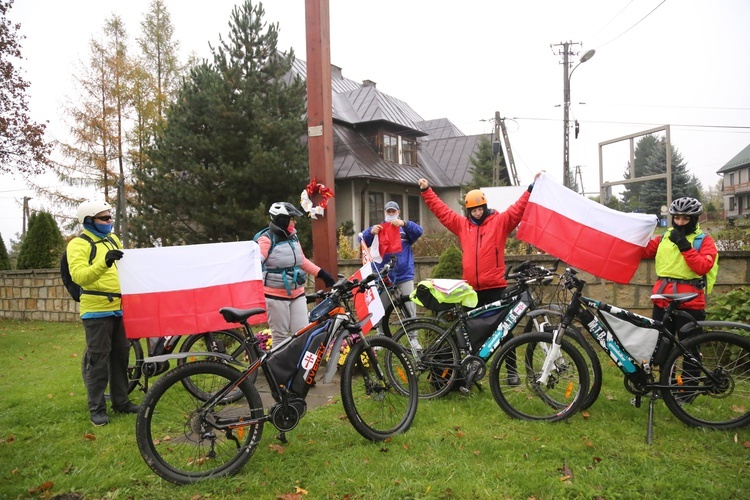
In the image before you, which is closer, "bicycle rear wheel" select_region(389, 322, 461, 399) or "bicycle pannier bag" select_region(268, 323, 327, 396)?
"bicycle pannier bag" select_region(268, 323, 327, 396)

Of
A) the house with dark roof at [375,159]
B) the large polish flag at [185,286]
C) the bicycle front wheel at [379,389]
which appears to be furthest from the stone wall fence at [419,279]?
the house with dark roof at [375,159]

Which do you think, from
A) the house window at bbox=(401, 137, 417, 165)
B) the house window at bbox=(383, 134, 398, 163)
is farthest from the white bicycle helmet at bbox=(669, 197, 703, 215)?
the house window at bbox=(401, 137, 417, 165)

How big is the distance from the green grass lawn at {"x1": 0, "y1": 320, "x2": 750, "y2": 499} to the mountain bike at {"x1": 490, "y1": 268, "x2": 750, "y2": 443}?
0.60 feet

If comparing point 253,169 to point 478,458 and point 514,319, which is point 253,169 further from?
point 478,458

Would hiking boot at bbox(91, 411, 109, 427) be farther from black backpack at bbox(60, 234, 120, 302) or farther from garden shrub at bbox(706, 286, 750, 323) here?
garden shrub at bbox(706, 286, 750, 323)

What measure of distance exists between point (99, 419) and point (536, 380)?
368 cm

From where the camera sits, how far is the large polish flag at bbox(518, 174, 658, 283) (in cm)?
450

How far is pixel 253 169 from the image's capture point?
1346 cm

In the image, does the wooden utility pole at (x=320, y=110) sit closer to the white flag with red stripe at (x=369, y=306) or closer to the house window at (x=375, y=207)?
the white flag with red stripe at (x=369, y=306)

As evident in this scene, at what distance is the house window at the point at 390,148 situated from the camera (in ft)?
77.5

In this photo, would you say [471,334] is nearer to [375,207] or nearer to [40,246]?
[40,246]

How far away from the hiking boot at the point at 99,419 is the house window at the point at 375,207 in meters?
18.2

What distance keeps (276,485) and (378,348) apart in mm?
1218

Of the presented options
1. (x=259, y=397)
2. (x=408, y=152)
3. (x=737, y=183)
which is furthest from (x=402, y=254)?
(x=737, y=183)
